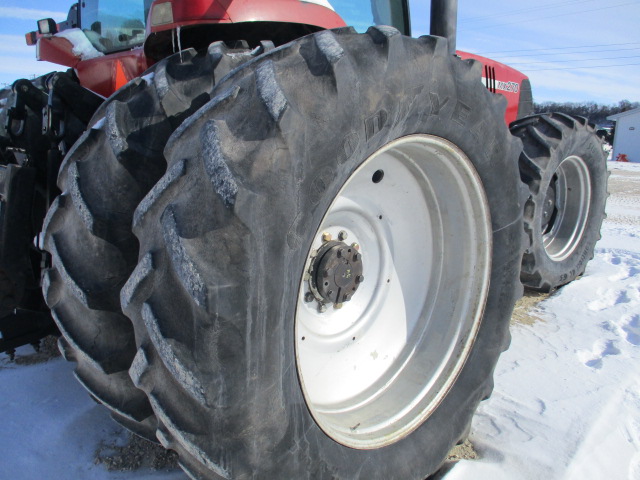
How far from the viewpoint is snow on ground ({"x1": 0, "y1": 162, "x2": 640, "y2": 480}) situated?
1755 mm

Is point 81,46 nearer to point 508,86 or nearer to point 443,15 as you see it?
point 443,15

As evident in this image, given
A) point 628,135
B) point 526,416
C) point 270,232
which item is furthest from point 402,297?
point 628,135

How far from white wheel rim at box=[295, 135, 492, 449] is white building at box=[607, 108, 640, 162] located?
1576 inches

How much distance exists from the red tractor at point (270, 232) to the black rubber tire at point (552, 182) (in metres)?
1.41

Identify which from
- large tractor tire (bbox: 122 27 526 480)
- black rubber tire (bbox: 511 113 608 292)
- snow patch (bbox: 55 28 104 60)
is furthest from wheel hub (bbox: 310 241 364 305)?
black rubber tire (bbox: 511 113 608 292)

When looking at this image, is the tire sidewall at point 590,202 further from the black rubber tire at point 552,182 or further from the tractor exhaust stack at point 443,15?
the tractor exhaust stack at point 443,15

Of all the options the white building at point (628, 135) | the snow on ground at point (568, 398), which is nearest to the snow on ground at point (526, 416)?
the snow on ground at point (568, 398)

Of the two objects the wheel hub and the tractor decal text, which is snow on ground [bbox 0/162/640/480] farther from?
the tractor decal text

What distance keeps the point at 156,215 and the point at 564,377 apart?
6.88 ft

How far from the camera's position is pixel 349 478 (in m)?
1.43

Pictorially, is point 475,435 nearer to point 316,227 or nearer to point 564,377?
point 564,377

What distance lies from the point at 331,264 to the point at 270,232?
546 millimetres

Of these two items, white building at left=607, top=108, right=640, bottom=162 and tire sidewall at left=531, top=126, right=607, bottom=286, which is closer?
tire sidewall at left=531, top=126, right=607, bottom=286

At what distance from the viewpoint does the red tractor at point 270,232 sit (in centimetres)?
110
